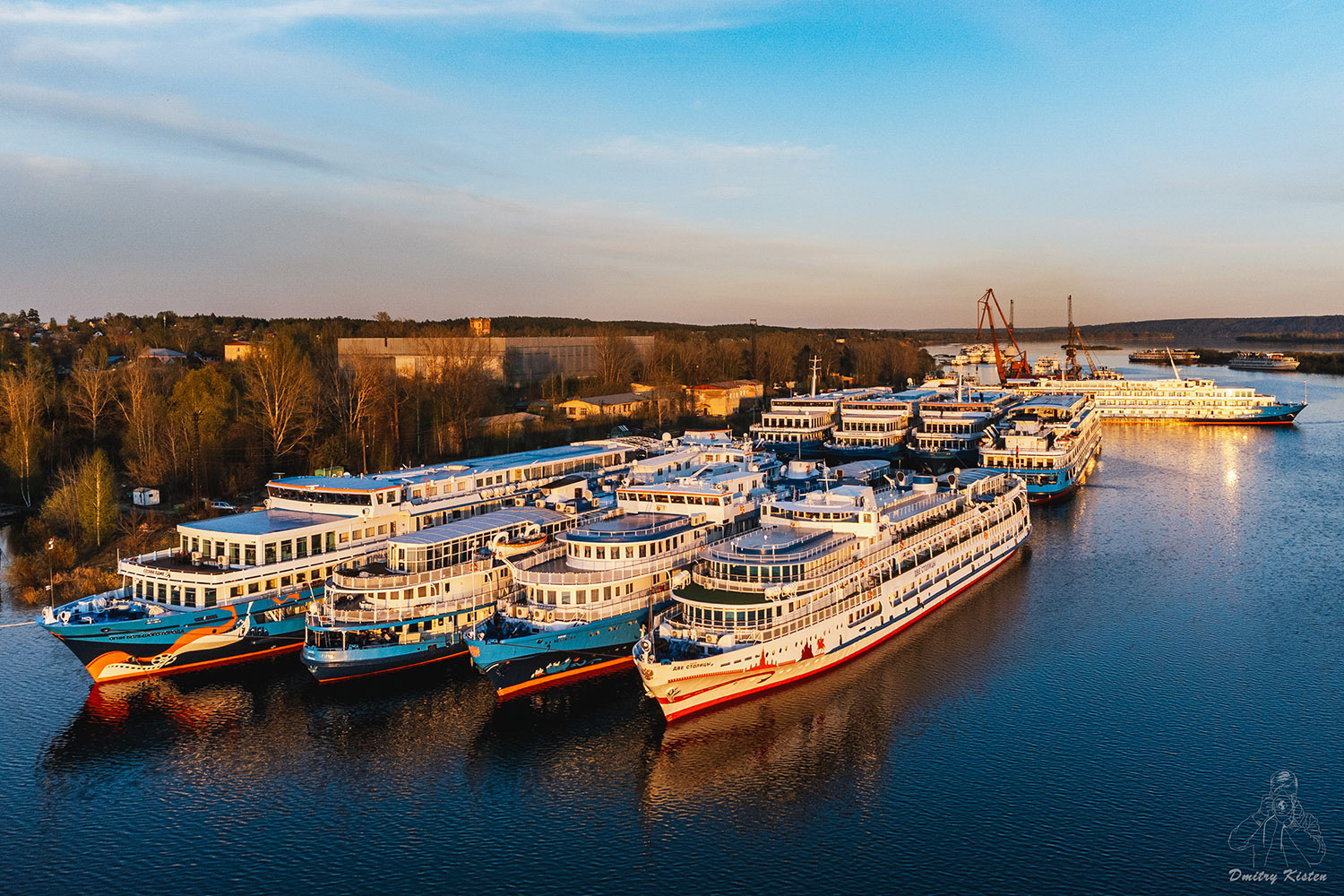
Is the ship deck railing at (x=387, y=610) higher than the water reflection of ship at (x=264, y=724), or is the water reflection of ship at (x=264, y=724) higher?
the ship deck railing at (x=387, y=610)

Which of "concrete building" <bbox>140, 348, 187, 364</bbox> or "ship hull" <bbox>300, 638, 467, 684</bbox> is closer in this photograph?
"ship hull" <bbox>300, 638, 467, 684</bbox>

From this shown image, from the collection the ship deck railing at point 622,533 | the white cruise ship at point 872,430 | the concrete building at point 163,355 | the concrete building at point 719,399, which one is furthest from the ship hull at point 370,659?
the concrete building at point 719,399

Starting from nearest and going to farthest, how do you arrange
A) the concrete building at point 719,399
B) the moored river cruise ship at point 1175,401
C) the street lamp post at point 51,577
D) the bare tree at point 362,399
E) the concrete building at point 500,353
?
the street lamp post at point 51,577, the bare tree at point 362,399, the concrete building at point 500,353, the moored river cruise ship at point 1175,401, the concrete building at point 719,399

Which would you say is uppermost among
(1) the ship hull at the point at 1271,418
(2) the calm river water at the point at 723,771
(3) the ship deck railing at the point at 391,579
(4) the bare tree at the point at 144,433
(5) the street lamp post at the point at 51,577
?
(4) the bare tree at the point at 144,433

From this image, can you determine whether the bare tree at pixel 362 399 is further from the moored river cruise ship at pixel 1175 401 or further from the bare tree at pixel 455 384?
the moored river cruise ship at pixel 1175 401

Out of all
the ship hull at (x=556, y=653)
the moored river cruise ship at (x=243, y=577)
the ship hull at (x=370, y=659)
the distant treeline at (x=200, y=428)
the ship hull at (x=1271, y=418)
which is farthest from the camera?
the ship hull at (x=1271, y=418)

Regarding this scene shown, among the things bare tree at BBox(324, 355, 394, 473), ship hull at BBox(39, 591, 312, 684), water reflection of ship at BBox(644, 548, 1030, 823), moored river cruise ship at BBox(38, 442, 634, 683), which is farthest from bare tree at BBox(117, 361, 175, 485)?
water reflection of ship at BBox(644, 548, 1030, 823)

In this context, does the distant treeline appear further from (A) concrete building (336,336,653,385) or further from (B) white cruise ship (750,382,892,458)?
(B) white cruise ship (750,382,892,458)

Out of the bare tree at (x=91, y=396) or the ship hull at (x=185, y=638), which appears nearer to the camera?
the ship hull at (x=185, y=638)
